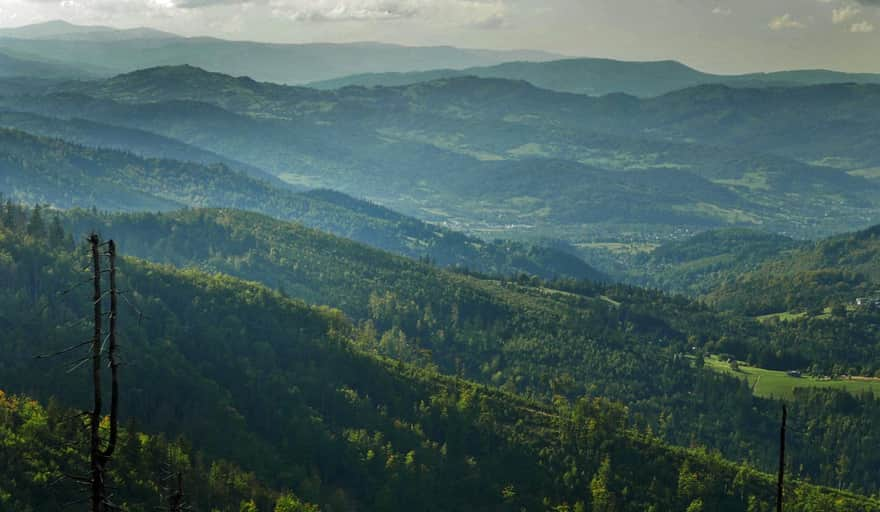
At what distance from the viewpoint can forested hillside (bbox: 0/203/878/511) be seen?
502ft

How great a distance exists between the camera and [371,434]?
179m

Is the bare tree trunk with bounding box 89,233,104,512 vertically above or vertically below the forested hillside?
above

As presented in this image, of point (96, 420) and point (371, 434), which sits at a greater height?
point (96, 420)

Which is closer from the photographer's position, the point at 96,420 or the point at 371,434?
the point at 96,420

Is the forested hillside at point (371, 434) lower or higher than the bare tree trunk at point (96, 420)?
lower

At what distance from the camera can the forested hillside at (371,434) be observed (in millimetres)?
153000

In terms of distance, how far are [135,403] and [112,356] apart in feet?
434

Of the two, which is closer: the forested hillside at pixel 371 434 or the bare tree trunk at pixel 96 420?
the bare tree trunk at pixel 96 420

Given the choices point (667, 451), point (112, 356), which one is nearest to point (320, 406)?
point (667, 451)

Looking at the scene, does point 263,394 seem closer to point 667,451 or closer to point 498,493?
point 498,493

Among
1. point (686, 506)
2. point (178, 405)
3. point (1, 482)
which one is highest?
point (1, 482)

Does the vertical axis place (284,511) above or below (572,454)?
above

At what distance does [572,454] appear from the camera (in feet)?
584

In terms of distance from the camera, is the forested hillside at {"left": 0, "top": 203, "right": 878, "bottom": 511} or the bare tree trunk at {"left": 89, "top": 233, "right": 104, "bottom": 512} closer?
the bare tree trunk at {"left": 89, "top": 233, "right": 104, "bottom": 512}
